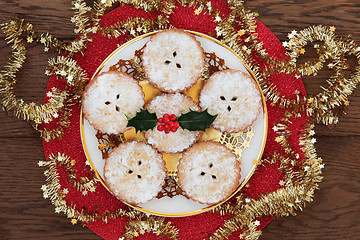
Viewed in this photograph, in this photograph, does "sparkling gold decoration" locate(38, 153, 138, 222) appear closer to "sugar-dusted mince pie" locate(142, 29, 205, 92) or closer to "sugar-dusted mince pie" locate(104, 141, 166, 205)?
"sugar-dusted mince pie" locate(104, 141, 166, 205)

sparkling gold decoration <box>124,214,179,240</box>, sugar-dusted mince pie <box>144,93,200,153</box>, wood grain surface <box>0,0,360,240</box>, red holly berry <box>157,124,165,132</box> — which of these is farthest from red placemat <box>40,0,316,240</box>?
red holly berry <box>157,124,165,132</box>

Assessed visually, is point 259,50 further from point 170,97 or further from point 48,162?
point 48,162

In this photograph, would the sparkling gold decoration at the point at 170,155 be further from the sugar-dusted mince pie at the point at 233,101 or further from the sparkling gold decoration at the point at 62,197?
the sparkling gold decoration at the point at 62,197

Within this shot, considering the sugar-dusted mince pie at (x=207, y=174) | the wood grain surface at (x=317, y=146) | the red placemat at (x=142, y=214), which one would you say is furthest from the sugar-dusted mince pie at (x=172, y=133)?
the wood grain surface at (x=317, y=146)

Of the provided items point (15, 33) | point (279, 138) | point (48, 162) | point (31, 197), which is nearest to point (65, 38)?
point (15, 33)

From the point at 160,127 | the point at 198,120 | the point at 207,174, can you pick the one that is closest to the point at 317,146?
the point at 207,174

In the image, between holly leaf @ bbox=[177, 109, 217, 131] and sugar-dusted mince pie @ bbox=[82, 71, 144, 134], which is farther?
sugar-dusted mince pie @ bbox=[82, 71, 144, 134]

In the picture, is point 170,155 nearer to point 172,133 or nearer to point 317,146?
point 172,133
